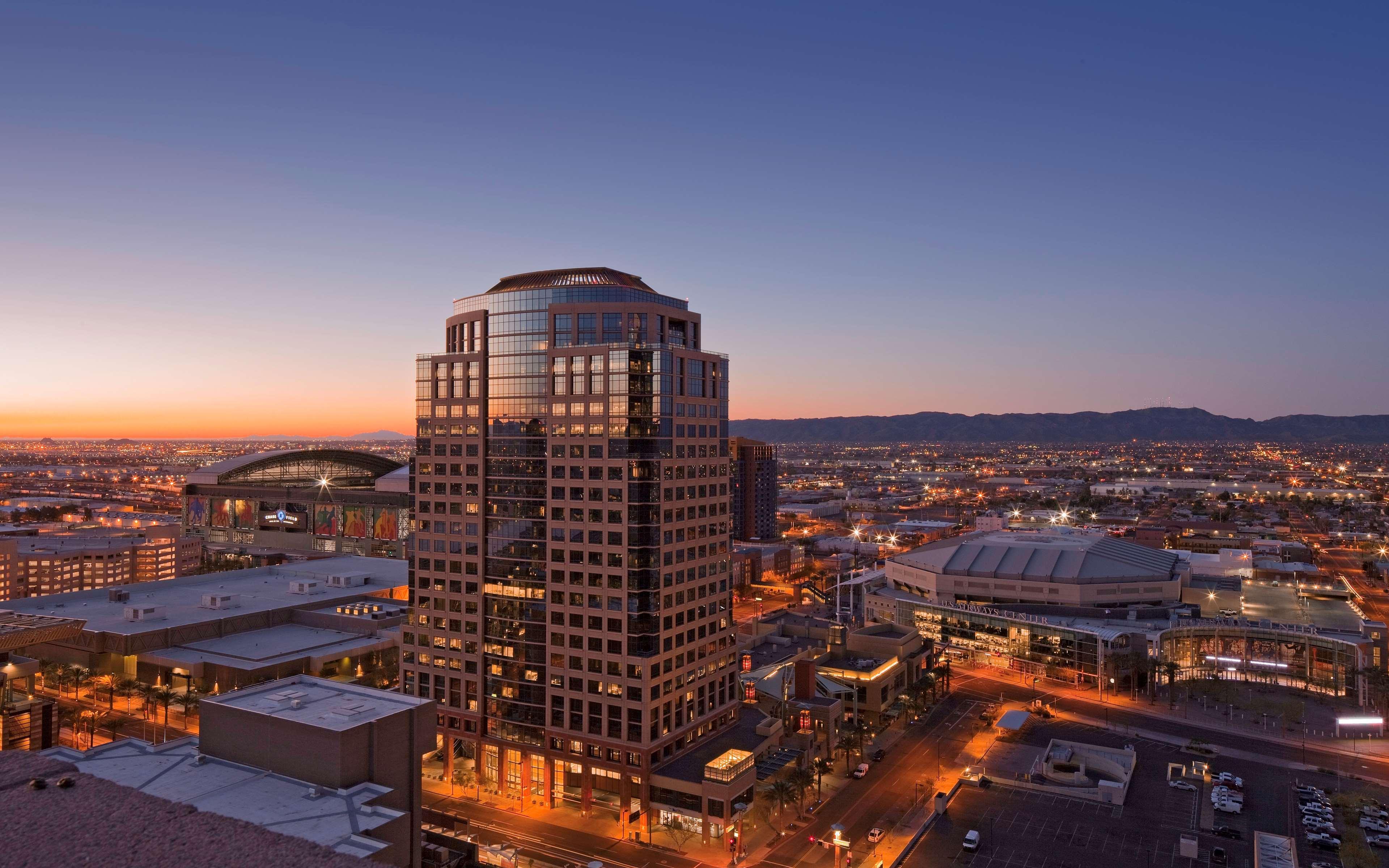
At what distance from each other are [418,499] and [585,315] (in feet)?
89.4

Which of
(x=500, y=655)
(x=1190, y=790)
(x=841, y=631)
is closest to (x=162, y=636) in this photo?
(x=500, y=655)

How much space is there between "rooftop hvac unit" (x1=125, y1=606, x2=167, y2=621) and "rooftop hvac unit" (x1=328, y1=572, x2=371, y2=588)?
2844 cm

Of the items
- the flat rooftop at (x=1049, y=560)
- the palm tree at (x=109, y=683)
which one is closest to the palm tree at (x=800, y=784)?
the flat rooftop at (x=1049, y=560)

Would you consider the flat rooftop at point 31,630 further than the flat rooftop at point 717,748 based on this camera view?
No

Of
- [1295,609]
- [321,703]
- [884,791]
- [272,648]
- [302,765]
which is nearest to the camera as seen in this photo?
[302,765]

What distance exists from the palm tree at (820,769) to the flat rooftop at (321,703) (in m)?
41.9

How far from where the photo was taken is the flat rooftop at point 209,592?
117 metres

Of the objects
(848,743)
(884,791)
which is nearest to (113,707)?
(848,743)

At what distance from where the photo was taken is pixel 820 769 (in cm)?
8494

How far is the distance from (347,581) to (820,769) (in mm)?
97105

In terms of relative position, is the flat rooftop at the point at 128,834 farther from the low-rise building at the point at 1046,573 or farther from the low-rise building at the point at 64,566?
the low-rise building at the point at 64,566

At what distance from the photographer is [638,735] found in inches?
3110

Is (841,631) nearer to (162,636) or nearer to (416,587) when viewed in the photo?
(416,587)

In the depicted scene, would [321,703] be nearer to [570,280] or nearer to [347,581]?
[570,280]
